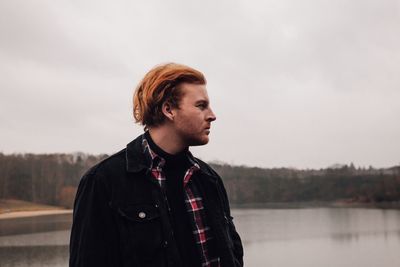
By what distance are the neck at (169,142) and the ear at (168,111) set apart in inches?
2.6

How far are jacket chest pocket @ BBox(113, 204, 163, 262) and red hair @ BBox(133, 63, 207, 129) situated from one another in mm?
450

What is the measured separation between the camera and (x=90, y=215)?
1978mm

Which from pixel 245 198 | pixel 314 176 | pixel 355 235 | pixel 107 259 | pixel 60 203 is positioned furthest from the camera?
pixel 314 176

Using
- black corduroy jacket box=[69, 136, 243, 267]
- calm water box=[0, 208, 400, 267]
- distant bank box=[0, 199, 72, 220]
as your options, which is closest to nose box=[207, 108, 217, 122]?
black corduroy jacket box=[69, 136, 243, 267]

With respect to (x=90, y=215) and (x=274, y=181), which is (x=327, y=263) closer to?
(x=90, y=215)

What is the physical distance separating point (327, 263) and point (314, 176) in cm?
11298

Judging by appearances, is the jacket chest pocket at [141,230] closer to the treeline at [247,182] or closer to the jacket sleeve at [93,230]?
the jacket sleeve at [93,230]

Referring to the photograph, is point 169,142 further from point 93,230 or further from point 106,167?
point 93,230

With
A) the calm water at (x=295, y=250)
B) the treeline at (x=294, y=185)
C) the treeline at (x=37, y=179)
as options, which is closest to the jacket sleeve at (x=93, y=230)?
the calm water at (x=295, y=250)

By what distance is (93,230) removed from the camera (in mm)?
1969

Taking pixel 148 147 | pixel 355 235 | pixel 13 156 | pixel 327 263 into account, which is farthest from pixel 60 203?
pixel 148 147

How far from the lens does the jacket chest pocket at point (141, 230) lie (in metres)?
1.96

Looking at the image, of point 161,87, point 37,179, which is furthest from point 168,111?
point 37,179

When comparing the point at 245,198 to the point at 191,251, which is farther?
the point at 245,198
